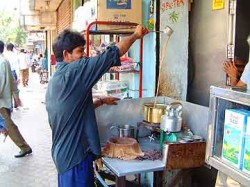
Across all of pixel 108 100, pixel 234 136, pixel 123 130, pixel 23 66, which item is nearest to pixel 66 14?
pixel 23 66

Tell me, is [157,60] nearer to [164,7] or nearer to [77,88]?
[164,7]

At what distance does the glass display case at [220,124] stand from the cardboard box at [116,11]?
1786mm

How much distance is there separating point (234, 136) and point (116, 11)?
6.88 feet

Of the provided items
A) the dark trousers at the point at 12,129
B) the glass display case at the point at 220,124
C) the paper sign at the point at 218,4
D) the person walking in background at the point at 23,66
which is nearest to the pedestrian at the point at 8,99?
the dark trousers at the point at 12,129

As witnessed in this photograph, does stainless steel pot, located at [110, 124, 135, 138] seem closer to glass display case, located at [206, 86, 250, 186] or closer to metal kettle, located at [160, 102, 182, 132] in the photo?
metal kettle, located at [160, 102, 182, 132]

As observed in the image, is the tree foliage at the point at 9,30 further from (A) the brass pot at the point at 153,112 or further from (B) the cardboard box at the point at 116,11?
(A) the brass pot at the point at 153,112

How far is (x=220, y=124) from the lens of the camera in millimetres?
2045

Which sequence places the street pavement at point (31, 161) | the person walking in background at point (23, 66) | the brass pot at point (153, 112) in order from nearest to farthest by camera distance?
the brass pot at point (153, 112), the street pavement at point (31, 161), the person walking in background at point (23, 66)

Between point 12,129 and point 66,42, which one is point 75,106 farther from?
point 12,129

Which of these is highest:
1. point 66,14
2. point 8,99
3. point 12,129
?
point 66,14

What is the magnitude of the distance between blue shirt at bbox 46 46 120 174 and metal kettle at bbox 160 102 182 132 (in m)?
0.56

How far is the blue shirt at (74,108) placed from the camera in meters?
2.42

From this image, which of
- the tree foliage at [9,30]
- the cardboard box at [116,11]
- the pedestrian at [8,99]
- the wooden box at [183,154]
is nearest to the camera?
the wooden box at [183,154]

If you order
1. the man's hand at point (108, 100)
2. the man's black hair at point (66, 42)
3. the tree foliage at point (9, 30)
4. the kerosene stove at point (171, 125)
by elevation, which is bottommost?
the kerosene stove at point (171, 125)
